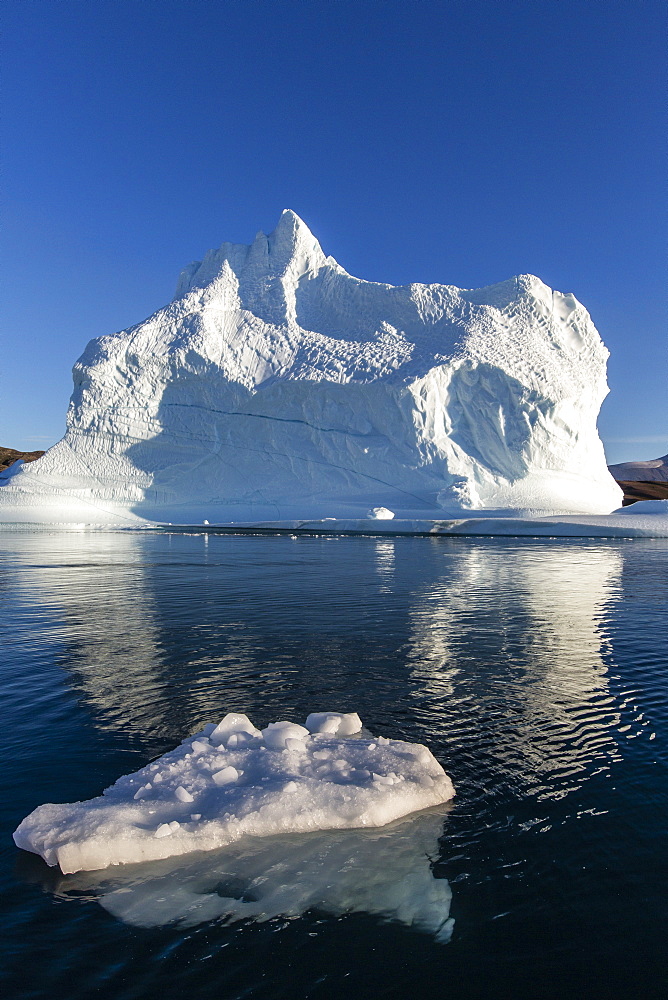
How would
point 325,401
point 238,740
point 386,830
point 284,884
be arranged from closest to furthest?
1. point 284,884
2. point 386,830
3. point 238,740
4. point 325,401

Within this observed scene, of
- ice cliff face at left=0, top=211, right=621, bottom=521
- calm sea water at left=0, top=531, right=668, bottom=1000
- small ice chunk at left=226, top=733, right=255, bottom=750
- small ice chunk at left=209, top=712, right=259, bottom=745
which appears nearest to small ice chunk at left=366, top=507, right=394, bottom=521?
ice cliff face at left=0, top=211, right=621, bottom=521

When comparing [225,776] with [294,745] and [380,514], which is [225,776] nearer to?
[294,745]

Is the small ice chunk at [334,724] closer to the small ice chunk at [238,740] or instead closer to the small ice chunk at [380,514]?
the small ice chunk at [238,740]

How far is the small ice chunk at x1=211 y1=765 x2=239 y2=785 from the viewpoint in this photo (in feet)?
10.7

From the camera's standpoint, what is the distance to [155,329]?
3075 cm

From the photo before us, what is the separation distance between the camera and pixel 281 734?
3688 mm

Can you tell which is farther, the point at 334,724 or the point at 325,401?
the point at 325,401

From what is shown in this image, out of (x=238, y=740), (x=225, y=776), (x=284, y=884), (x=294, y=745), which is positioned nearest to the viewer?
(x=284, y=884)

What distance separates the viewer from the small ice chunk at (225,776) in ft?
10.7

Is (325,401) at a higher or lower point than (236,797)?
higher

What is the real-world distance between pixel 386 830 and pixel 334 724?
1037 millimetres

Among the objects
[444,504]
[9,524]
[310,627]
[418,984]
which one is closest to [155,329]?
[9,524]

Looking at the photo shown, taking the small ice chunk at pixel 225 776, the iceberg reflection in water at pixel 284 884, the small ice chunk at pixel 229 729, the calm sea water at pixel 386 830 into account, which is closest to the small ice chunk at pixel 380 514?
the calm sea water at pixel 386 830

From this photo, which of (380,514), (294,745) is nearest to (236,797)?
(294,745)
